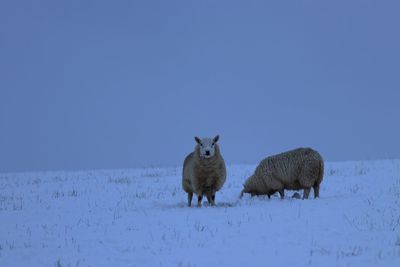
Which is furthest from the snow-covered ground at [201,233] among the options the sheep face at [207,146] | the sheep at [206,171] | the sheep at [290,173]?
the sheep face at [207,146]

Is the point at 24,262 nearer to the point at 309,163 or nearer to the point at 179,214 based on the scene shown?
the point at 179,214

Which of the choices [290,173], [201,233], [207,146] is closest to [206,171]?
[207,146]

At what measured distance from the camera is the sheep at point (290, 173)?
44.9 ft

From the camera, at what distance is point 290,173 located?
14.0m

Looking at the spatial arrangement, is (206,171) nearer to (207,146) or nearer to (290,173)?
(207,146)

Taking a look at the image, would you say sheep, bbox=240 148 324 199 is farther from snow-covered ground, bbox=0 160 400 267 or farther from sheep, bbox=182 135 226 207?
sheep, bbox=182 135 226 207

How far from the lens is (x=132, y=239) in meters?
8.48

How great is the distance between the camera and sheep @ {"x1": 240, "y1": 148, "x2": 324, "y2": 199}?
1368 cm

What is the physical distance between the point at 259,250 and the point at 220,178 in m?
5.75

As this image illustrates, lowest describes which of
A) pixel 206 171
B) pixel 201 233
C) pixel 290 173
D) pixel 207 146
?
pixel 201 233

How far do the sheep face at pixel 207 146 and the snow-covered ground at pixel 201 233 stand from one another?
59.3 inches

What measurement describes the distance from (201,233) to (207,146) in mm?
4428

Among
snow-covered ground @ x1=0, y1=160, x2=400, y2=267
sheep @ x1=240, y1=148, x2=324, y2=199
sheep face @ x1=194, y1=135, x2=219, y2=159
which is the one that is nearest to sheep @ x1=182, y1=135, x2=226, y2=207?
sheep face @ x1=194, y1=135, x2=219, y2=159

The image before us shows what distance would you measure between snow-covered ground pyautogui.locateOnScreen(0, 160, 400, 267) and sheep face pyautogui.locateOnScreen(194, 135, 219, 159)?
151 centimetres
